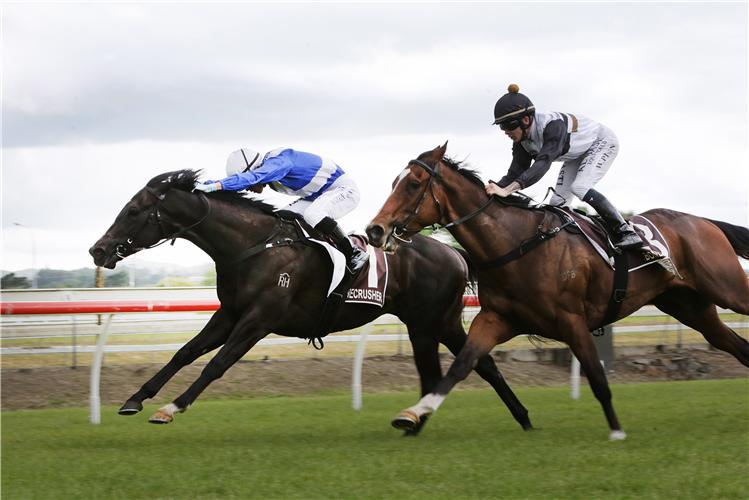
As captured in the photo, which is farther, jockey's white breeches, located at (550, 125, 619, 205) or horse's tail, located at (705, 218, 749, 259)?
horse's tail, located at (705, 218, 749, 259)

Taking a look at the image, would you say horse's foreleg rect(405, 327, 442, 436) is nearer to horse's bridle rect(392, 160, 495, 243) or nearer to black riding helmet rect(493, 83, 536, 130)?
horse's bridle rect(392, 160, 495, 243)

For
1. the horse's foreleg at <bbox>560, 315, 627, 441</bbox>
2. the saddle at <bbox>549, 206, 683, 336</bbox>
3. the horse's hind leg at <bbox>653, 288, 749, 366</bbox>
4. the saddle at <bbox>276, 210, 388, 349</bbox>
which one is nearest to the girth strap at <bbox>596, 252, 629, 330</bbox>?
the saddle at <bbox>549, 206, 683, 336</bbox>

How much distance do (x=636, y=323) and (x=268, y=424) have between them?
5.99 metres

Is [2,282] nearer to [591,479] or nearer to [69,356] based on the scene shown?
[69,356]

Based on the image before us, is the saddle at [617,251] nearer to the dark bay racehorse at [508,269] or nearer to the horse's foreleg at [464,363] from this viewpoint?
the dark bay racehorse at [508,269]

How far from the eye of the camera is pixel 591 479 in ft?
11.3

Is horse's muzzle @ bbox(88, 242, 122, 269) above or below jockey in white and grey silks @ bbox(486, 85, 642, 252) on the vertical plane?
below

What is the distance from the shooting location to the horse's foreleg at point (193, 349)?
4535 millimetres

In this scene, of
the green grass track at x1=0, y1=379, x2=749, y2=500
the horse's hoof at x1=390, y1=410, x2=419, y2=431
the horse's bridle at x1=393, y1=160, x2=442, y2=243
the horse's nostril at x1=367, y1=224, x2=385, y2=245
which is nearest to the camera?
the green grass track at x1=0, y1=379, x2=749, y2=500

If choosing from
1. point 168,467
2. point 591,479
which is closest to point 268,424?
point 168,467

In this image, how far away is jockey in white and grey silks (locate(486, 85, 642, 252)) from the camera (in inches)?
181

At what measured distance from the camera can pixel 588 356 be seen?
4.50 metres

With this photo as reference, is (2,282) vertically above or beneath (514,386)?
above

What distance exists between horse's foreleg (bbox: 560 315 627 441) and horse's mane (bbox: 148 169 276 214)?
225 centimetres
